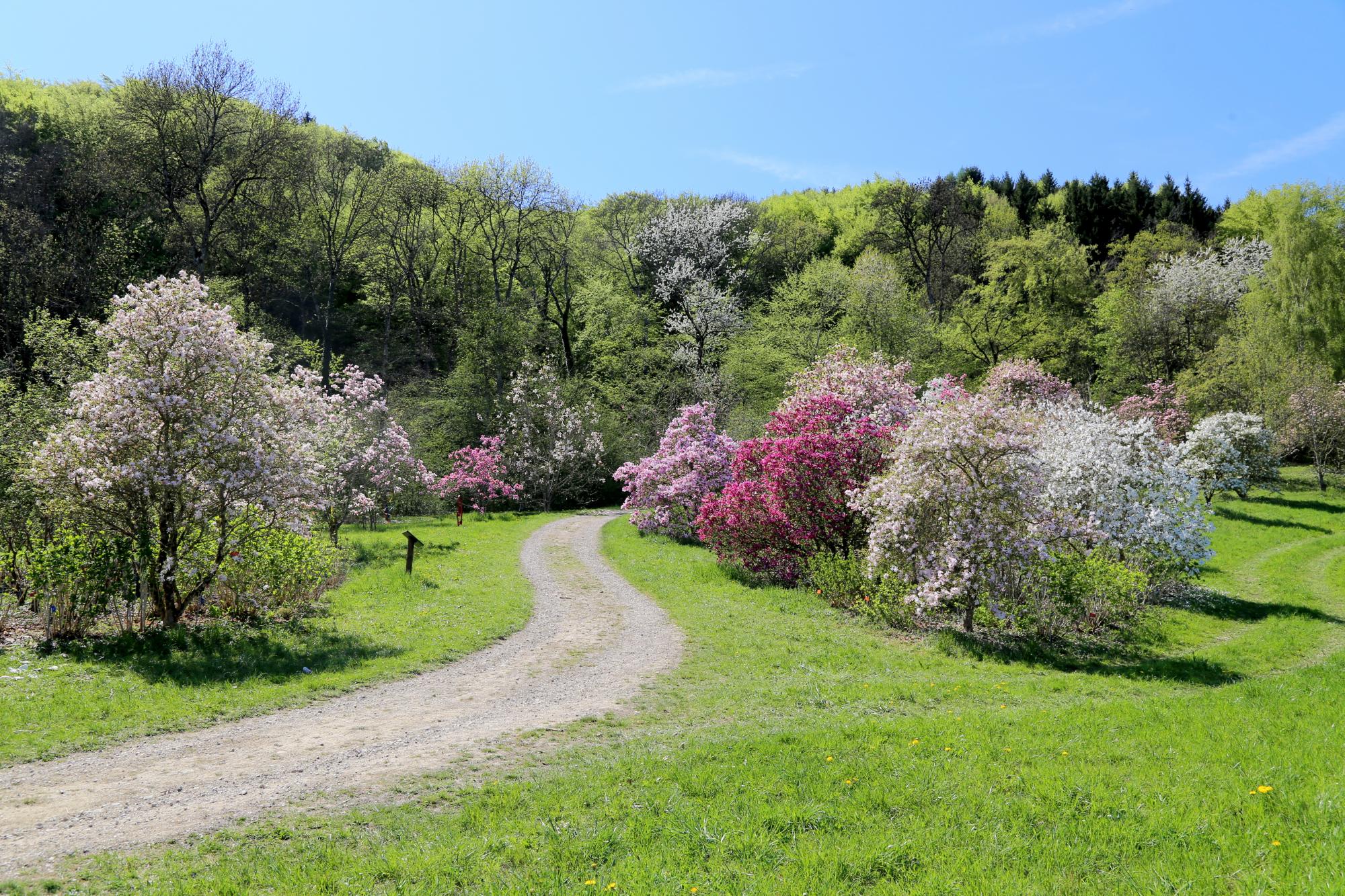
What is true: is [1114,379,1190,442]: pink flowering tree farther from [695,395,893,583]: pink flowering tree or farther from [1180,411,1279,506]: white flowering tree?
[695,395,893,583]: pink flowering tree

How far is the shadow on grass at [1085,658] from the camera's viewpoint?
1316cm

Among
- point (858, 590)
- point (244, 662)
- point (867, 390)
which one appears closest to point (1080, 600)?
point (858, 590)

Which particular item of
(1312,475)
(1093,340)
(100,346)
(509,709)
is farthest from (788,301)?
(509,709)

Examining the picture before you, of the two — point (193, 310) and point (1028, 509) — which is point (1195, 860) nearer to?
point (1028, 509)

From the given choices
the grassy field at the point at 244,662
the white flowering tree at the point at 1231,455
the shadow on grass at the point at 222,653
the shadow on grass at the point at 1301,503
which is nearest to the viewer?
the grassy field at the point at 244,662

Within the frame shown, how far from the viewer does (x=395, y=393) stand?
144ft

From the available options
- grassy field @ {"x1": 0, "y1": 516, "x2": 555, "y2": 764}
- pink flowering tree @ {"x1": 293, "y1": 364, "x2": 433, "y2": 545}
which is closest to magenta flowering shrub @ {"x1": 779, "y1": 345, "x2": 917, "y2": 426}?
grassy field @ {"x1": 0, "y1": 516, "x2": 555, "y2": 764}

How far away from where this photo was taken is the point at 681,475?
28109mm

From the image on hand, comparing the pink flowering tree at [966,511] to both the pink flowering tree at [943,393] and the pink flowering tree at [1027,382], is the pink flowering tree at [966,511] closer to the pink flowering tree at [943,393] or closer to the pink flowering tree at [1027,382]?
the pink flowering tree at [943,393]

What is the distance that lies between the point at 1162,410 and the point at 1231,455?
8.59m

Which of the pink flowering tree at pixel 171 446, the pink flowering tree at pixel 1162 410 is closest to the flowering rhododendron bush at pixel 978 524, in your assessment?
the pink flowering tree at pixel 171 446

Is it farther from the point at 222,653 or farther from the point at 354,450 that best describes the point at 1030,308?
the point at 222,653

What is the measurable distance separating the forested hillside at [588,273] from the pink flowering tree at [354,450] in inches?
369

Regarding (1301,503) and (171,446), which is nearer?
(171,446)
